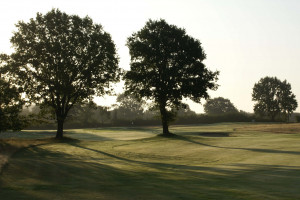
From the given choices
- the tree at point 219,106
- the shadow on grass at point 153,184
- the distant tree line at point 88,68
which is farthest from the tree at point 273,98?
the shadow on grass at point 153,184

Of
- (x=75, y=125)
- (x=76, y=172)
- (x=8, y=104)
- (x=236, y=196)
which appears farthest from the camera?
(x=75, y=125)

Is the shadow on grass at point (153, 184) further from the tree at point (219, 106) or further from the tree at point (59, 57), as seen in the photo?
the tree at point (219, 106)

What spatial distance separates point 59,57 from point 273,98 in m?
110

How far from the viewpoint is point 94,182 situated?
13.2 m

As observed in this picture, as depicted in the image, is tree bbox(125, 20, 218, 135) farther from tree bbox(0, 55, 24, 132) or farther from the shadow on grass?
the shadow on grass

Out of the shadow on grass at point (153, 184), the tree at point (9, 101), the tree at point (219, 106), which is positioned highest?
the tree at point (219, 106)

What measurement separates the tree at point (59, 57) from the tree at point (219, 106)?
138831 millimetres

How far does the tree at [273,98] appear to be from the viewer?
437 feet

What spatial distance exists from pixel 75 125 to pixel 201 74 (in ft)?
190

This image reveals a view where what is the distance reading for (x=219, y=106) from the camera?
183m

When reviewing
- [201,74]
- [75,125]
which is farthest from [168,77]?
[75,125]

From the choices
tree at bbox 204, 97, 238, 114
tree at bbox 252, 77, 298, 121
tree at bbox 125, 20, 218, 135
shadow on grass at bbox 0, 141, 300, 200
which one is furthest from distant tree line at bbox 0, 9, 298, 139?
tree at bbox 204, 97, 238, 114

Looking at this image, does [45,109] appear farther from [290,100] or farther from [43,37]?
[290,100]

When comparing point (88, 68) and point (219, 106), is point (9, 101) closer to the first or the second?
point (88, 68)
